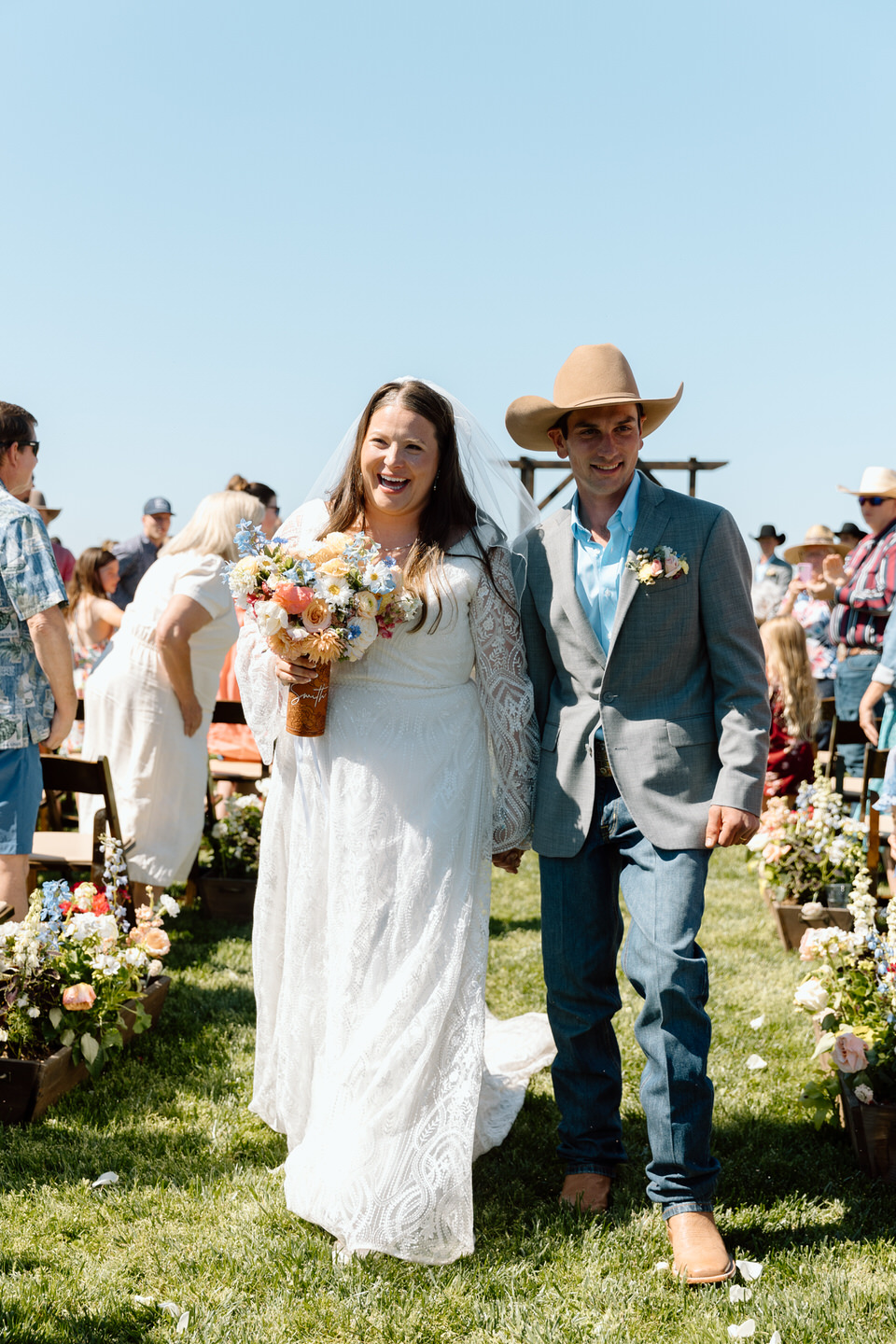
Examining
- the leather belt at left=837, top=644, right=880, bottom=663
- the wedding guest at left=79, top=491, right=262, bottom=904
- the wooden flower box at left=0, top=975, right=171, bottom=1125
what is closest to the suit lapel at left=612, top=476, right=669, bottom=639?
the wooden flower box at left=0, top=975, right=171, bottom=1125

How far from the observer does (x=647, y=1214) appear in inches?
138

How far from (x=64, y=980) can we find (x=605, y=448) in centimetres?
286

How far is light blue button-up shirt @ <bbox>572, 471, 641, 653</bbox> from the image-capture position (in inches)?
138

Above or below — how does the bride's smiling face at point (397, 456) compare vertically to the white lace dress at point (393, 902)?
above

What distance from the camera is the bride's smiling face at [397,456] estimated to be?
359cm

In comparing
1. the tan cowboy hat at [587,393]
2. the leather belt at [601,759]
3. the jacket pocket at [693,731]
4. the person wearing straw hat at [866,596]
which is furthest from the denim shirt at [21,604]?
the person wearing straw hat at [866,596]

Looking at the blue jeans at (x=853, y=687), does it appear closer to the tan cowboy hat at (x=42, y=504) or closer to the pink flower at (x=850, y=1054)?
the pink flower at (x=850, y=1054)

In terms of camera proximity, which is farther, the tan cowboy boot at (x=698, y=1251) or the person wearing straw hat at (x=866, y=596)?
the person wearing straw hat at (x=866, y=596)

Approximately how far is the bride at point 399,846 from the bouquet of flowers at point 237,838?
350cm

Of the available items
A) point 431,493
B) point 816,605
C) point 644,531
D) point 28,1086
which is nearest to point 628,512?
point 644,531

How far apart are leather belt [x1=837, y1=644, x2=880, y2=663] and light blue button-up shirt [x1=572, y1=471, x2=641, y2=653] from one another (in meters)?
5.57

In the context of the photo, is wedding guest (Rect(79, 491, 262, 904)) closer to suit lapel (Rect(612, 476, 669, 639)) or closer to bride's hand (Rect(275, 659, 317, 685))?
bride's hand (Rect(275, 659, 317, 685))

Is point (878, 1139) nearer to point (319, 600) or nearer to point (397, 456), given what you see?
point (319, 600)

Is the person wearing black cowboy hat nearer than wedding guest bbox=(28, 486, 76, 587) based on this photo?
No
